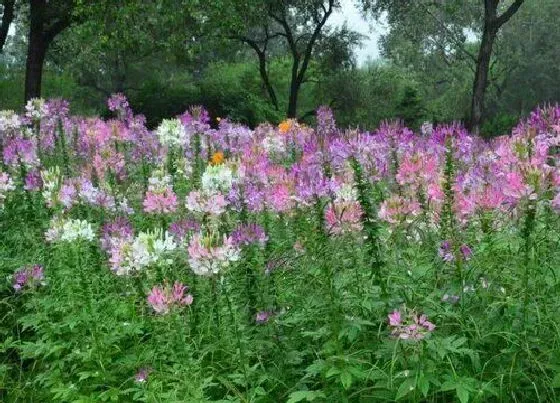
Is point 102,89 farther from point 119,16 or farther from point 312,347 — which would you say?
point 312,347

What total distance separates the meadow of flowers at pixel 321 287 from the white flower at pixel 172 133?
151cm

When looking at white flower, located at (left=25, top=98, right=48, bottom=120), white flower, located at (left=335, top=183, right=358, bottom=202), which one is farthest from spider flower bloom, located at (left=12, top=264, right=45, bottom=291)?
white flower, located at (left=25, top=98, right=48, bottom=120)

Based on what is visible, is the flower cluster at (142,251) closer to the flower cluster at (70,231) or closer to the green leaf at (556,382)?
the flower cluster at (70,231)

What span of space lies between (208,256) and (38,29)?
17929mm

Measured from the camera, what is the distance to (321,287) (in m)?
3.89

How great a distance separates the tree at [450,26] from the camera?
21.0m

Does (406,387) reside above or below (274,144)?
below

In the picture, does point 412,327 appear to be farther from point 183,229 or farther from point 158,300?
point 183,229

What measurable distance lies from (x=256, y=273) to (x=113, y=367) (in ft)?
4.33

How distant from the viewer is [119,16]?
16.8 metres

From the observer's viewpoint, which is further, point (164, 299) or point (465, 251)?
point (465, 251)

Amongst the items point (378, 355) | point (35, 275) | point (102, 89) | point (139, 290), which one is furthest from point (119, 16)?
point (102, 89)

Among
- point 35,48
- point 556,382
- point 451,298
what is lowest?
point 556,382

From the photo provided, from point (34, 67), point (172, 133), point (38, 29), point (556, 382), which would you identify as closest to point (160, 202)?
point (172, 133)
